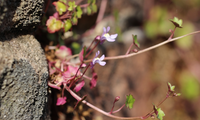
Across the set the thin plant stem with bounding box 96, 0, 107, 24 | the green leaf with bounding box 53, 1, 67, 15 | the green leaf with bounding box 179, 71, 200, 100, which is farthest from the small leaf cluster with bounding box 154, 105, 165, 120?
the green leaf with bounding box 179, 71, 200, 100

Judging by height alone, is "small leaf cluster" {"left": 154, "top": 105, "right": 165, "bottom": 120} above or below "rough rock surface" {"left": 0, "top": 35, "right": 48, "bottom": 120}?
below

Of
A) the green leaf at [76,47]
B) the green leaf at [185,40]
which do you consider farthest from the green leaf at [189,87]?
the green leaf at [76,47]

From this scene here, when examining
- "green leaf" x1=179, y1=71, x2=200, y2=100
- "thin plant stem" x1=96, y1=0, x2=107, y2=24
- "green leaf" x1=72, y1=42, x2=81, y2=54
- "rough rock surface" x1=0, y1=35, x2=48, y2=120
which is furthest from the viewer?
"green leaf" x1=179, y1=71, x2=200, y2=100

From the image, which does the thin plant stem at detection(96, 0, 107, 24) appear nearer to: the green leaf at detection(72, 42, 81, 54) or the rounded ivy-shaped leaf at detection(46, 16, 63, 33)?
the green leaf at detection(72, 42, 81, 54)

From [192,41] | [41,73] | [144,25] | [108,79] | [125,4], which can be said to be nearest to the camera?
[41,73]

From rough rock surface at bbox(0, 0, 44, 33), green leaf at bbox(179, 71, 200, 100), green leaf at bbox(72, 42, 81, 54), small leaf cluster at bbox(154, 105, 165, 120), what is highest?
rough rock surface at bbox(0, 0, 44, 33)

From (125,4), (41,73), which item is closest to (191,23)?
(125,4)

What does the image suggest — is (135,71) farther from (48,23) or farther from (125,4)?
(48,23)

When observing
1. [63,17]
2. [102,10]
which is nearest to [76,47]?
[63,17]
